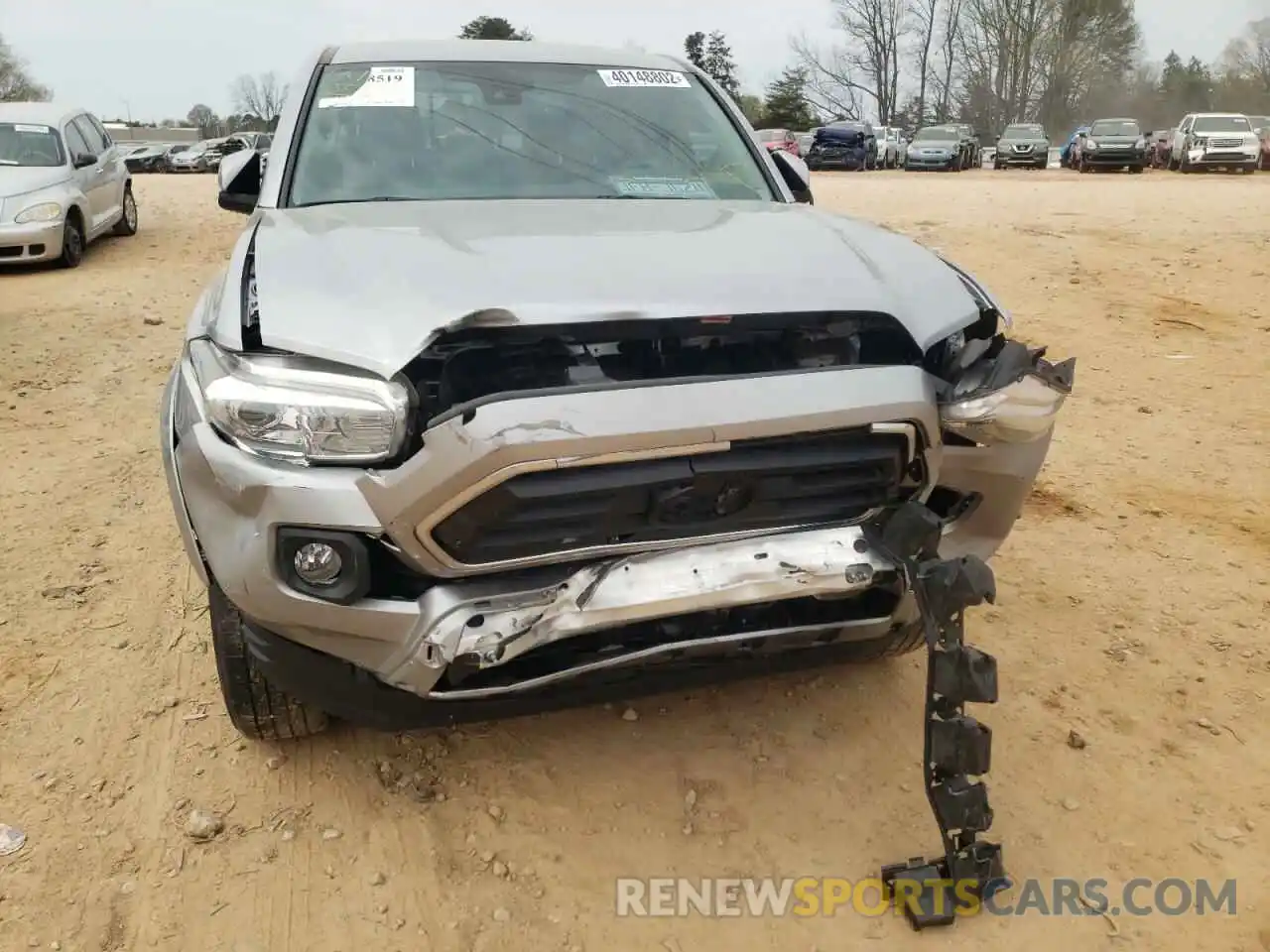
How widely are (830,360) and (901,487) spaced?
345 millimetres

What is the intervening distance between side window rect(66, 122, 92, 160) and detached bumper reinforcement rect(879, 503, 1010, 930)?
10816 mm

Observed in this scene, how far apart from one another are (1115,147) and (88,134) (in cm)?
2272

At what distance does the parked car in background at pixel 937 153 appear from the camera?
27.8 metres

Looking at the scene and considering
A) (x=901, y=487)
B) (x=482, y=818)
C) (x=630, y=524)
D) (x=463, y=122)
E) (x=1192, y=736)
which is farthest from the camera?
(x=463, y=122)

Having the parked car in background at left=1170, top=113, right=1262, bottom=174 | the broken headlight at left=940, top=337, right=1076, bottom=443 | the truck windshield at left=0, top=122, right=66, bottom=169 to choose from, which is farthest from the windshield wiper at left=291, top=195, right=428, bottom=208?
the parked car in background at left=1170, top=113, right=1262, bottom=174

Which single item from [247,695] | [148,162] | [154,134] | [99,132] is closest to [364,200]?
[247,695]

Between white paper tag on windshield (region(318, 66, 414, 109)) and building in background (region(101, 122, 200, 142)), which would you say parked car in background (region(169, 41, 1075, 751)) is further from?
building in background (region(101, 122, 200, 142))

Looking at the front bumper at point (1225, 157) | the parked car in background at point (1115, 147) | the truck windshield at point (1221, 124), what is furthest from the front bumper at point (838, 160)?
the front bumper at point (1225, 157)

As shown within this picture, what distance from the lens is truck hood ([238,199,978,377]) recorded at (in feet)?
6.50

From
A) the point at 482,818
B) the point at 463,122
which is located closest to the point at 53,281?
the point at 463,122

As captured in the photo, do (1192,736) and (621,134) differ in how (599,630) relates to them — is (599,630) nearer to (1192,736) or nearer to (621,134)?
(1192,736)

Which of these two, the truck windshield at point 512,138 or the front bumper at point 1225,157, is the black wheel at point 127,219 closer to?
the truck windshield at point 512,138

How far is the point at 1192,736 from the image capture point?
9.08 feet

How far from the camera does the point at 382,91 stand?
3.40 metres
